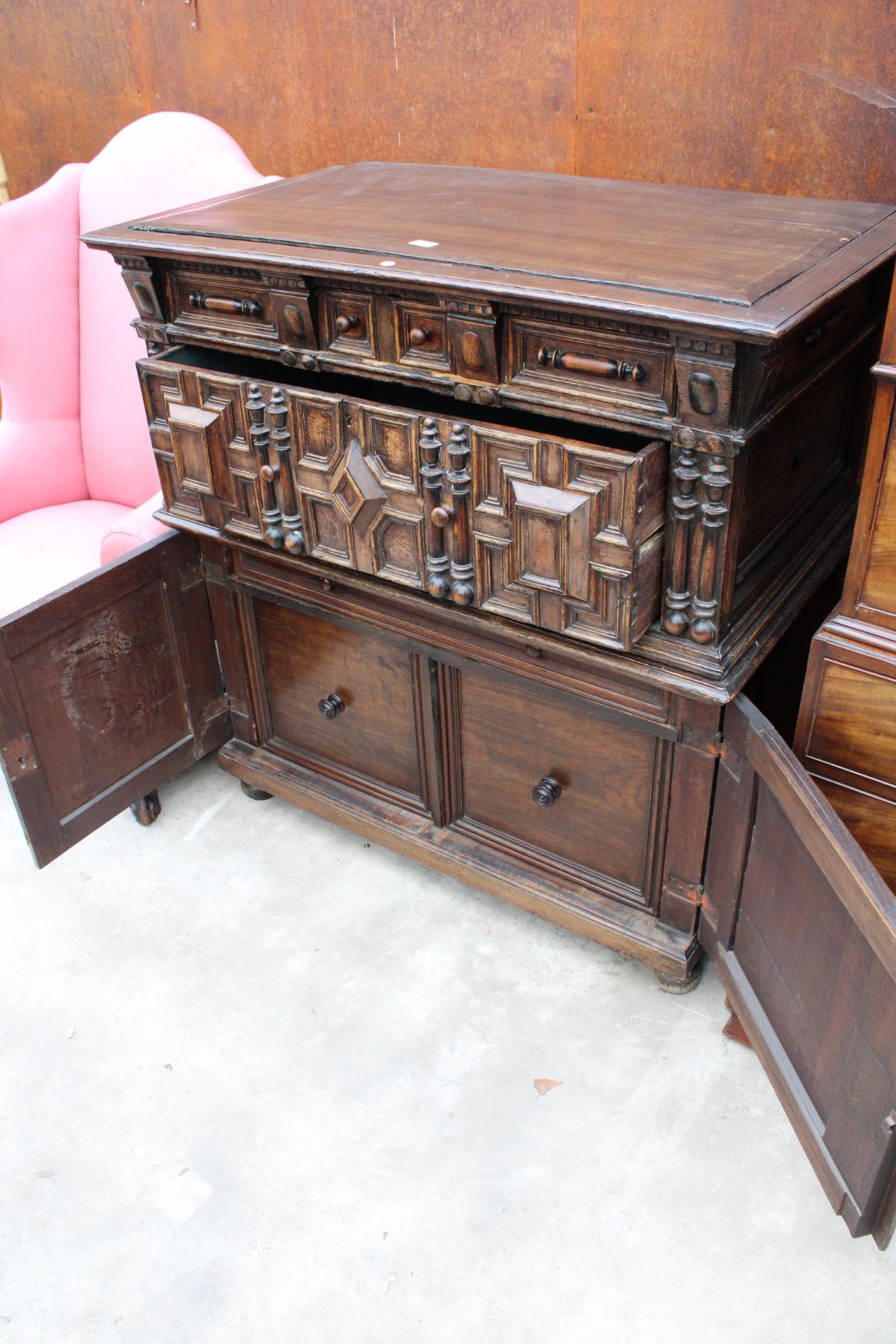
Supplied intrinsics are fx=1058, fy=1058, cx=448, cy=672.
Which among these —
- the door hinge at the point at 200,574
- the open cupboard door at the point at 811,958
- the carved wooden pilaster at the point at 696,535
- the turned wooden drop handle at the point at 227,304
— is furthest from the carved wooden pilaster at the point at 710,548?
the door hinge at the point at 200,574

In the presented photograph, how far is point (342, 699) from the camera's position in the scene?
1.99 meters

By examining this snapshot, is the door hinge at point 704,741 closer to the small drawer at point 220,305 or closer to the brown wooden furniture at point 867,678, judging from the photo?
the brown wooden furniture at point 867,678

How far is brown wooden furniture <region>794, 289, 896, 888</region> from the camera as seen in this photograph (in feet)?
4.29

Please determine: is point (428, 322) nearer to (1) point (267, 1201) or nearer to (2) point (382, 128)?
(2) point (382, 128)

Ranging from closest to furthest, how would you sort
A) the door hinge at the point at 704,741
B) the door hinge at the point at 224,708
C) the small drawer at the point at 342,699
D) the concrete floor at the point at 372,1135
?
1. the concrete floor at the point at 372,1135
2. the door hinge at the point at 704,741
3. the small drawer at the point at 342,699
4. the door hinge at the point at 224,708

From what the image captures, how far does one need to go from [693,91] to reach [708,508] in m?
0.96

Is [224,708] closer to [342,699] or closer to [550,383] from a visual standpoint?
[342,699]

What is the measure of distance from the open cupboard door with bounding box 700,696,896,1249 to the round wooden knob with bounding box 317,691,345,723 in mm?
736

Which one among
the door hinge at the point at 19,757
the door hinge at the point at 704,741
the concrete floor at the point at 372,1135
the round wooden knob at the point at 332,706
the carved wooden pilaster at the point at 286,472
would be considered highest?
the carved wooden pilaster at the point at 286,472

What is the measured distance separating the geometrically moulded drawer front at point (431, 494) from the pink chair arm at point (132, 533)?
19 cm

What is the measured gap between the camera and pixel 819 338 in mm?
1396

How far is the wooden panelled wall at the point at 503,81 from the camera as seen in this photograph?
1.72 m

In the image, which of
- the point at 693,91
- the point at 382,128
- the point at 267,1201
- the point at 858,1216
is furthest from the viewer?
the point at 382,128

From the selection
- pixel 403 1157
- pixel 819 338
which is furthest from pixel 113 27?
pixel 403 1157
